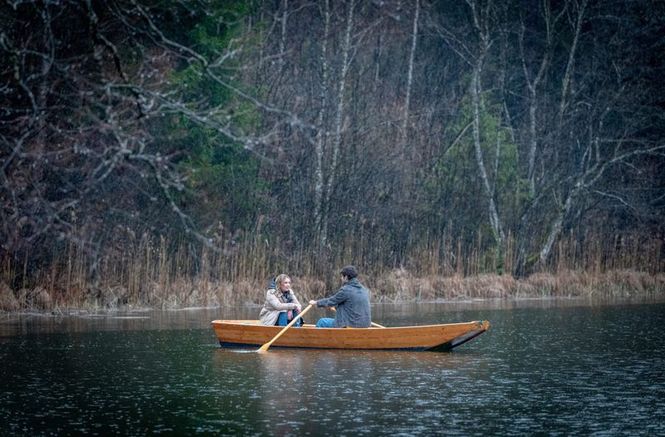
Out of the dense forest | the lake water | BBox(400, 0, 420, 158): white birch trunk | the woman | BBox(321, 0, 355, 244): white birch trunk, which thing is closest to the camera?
A: the lake water

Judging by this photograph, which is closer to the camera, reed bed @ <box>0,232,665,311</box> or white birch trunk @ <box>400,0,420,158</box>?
reed bed @ <box>0,232,665,311</box>

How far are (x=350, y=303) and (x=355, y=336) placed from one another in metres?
0.58

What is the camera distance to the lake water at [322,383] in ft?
35.3

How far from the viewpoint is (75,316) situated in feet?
69.2

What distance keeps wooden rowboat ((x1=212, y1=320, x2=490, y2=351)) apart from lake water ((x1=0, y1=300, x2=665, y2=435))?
0.55 ft

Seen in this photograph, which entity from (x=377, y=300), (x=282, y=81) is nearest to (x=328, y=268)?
(x=377, y=300)

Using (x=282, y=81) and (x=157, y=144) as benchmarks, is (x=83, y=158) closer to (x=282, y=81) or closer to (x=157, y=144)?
(x=157, y=144)

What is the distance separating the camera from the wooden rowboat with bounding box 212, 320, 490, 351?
16250 mm

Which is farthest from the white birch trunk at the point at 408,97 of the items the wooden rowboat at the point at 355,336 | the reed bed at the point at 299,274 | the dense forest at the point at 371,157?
the wooden rowboat at the point at 355,336

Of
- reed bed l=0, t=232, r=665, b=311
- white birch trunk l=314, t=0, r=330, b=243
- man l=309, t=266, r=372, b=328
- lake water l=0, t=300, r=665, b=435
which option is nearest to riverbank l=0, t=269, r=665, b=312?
reed bed l=0, t=232, r=665, b=311

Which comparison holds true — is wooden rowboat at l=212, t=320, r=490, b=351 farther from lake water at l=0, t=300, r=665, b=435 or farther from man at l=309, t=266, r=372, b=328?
man at l=309, t=266, r=372, b=328

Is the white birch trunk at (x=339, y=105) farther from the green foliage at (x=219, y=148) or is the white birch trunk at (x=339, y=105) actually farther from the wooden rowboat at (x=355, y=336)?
the wooden rowboat at (x=355, y=336)

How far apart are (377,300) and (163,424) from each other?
14976mm

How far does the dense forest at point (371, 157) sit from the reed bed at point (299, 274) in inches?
2.5
